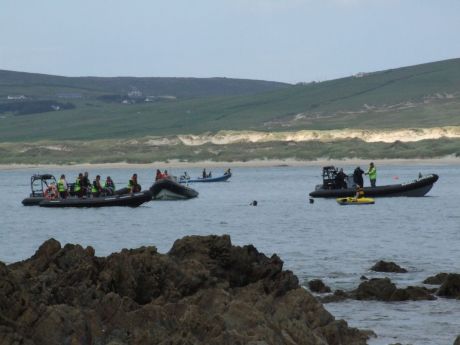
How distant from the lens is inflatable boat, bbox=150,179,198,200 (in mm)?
63219

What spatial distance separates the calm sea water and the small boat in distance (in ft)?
2.03

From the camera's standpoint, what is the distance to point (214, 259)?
21.2 m

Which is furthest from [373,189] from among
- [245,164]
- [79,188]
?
[245,164]

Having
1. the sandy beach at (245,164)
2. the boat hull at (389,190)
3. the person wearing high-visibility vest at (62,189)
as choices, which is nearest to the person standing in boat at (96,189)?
the person wearing high-visibility vest at (62,189)

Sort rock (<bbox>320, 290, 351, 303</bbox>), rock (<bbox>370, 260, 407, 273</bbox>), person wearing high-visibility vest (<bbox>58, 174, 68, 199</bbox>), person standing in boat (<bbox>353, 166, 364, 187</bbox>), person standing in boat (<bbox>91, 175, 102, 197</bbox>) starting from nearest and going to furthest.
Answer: rock (<bbox>320, 290, 351, 303</bbox>) → rock (<bbox>370, 260, 407, 273</bbox>) → person standing in boat (<bbox>91, 175, 102, 197</bbox>) → person wearing high-visibility vest (<bbox>58, 174, 68, 199</bbox>) → person standing in boat (<bbox>353, 166, 364, 187</bbox>)

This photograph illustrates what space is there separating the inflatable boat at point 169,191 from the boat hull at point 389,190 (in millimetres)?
7327

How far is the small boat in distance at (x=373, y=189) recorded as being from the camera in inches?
2322

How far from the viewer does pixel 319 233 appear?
140 feet

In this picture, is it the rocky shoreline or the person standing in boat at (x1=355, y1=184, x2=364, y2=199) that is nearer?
the rocky shoreline

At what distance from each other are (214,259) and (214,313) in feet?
17.0

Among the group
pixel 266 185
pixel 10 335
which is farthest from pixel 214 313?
pixel 266 185

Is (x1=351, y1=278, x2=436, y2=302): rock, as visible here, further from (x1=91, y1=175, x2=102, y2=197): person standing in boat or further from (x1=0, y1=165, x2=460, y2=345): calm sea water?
(x1=91, y1=175, x2=102, y2=197): person standing in boat

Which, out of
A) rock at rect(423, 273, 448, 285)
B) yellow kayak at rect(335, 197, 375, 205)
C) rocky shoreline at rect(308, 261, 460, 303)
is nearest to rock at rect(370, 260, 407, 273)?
rock at rect(423, 273, 448, 285)

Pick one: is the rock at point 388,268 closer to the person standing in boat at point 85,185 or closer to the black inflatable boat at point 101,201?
the black inflatable boat at point 101,201
